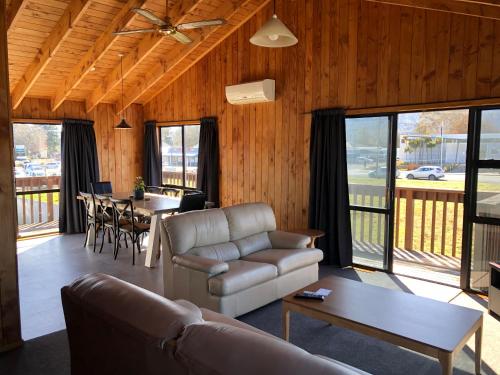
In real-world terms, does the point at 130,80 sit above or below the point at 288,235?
above

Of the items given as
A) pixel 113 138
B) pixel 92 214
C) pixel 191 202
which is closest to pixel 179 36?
pixel 191 202

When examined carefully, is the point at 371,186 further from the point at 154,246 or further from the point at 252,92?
the point at 154,246

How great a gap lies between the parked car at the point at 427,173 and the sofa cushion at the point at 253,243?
2.89 metres

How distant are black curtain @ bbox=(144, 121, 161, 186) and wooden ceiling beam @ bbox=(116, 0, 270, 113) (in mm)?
684

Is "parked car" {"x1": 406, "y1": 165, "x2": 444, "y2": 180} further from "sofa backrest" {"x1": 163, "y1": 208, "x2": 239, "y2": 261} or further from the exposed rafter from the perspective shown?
the exposed rafter

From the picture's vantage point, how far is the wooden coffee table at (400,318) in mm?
2473

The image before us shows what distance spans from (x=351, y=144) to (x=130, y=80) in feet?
14.4

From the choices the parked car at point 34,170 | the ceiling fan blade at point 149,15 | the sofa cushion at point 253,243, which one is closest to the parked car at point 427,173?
the sofa cushion at point 253,243

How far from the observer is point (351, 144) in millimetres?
5508

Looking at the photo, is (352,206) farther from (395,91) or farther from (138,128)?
(138,128)

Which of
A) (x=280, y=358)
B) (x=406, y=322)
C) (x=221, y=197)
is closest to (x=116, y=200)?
(x=221, y=197)

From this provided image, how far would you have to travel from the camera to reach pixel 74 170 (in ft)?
25.0

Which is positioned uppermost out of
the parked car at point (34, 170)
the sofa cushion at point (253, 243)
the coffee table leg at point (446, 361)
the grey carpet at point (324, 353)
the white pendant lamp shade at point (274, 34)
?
the white pendant lamp shade at point (274, 34)

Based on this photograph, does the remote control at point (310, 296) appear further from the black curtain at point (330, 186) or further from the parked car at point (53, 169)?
the parked car at point (53, 169)
